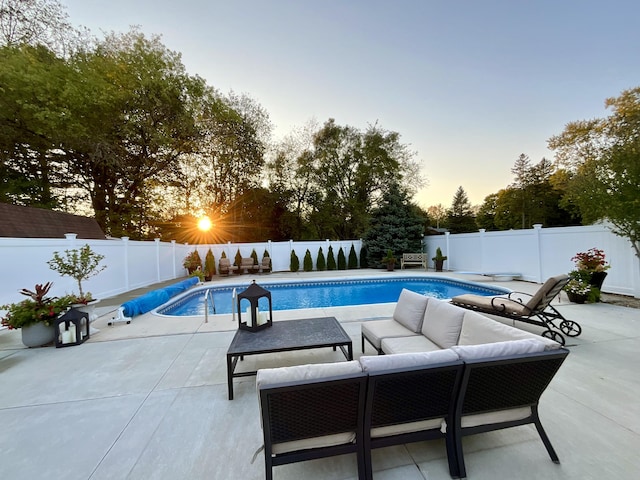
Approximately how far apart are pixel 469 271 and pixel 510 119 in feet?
19.1

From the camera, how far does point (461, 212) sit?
32.1 meters

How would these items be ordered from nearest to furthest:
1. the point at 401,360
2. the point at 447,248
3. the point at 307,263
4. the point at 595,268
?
1. the point at 401,360
2. the point at 595,268
3. the point at 447,248
4. the point at 307,263

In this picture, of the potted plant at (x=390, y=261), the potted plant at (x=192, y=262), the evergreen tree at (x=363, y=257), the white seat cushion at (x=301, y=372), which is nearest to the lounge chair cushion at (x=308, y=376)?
the white seat cushion at (x=301, y=372)

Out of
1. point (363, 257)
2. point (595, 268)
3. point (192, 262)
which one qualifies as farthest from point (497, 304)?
point (192, 262)

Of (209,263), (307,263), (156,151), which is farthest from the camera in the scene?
(307,263)

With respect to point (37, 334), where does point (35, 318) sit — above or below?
above

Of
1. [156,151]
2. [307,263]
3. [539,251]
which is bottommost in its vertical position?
[307,263]

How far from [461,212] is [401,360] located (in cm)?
3517

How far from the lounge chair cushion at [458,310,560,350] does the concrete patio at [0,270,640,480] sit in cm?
70

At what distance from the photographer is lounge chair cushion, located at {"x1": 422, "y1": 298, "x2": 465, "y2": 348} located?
2.66 metres

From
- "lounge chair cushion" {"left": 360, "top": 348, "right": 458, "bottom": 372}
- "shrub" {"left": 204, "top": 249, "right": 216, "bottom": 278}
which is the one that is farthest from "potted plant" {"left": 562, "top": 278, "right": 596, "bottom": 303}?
"shrub" {"left": 204, "top": 249, "right": 216, "bottom": 278}

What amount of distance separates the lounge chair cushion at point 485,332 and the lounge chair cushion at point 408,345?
0.33 meters

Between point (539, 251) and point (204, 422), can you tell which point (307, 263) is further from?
point (204, 422)

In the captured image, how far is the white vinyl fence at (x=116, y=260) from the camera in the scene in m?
5.29
